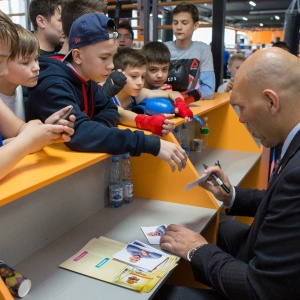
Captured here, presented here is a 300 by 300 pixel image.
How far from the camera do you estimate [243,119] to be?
141 centimetres

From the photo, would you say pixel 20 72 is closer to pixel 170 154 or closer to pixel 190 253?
pixel 170 154

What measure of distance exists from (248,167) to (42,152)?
63.6 inches

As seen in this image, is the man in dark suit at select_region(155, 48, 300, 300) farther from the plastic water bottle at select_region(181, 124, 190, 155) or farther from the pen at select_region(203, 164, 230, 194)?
the plastic water bottle at select_region(181, 124, 190, 155)

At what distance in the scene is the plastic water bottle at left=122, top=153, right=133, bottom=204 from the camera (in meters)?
1.96

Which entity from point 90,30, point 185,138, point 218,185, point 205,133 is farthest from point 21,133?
point 205,133

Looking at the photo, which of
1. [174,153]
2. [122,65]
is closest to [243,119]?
[174,153]

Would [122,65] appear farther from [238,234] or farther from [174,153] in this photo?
[238,234]

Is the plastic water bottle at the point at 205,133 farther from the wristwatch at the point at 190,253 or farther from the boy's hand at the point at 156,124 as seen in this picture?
the wristwatch at the point at 190,253

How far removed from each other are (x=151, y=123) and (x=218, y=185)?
438 millimetres

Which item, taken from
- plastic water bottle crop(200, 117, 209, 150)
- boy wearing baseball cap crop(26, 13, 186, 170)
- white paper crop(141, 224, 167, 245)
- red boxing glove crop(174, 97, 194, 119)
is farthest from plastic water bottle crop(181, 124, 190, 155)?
white paper crop(141, 224, 167, 245)

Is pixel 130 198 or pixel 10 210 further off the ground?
pixel 10 210

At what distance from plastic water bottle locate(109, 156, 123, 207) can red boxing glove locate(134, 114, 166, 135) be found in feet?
0.72

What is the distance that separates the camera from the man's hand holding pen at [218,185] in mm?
1805

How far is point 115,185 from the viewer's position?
6.32 ft
